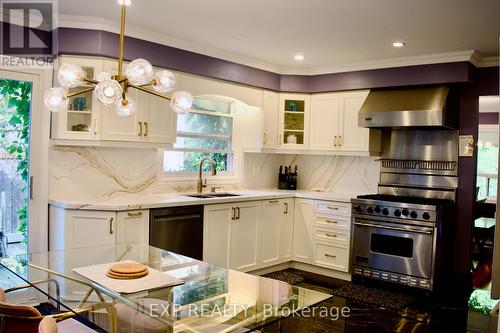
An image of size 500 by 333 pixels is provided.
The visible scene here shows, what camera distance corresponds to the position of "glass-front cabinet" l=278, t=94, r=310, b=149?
5402 millimetres

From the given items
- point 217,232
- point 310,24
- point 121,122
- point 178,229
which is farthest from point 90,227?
point 310,24

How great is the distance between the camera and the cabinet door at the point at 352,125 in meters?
4.98

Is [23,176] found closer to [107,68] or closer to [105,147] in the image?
[105,147]

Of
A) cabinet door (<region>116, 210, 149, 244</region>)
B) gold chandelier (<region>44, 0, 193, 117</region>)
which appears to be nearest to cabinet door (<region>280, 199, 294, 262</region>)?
cabinet door (<region>116, 210, 149, 244</region>)

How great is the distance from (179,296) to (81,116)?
2.46 m

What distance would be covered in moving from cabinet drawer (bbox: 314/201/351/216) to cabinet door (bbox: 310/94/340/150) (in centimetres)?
73

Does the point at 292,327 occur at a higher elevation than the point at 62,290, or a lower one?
lower

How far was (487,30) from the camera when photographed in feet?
11.7

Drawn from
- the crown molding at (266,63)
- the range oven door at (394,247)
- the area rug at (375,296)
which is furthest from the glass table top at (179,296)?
the range oven door at (394,247)

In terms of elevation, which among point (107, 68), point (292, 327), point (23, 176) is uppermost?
point (107, 68)

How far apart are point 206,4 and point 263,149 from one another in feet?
7.53

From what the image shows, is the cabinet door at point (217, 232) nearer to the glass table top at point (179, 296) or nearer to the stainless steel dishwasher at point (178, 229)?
the stainless steel dishwasher at point (178, 229)

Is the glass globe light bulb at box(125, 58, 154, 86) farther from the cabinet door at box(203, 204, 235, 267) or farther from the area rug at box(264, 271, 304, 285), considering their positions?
the area rug at box(264, 271, 304, 285)

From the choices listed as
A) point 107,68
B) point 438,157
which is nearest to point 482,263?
point 438,157
